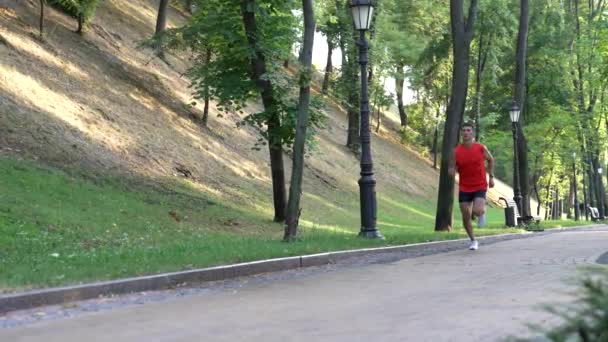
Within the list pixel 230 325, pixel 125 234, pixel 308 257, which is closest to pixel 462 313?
pixel 230 325

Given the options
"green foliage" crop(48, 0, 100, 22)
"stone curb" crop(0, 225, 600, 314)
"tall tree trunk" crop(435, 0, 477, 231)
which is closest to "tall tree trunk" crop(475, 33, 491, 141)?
"tall tree trunk" crop(435, 0, 477, 231)

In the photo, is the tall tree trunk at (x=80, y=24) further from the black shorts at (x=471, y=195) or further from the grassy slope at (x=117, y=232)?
the black shorts at (x=471, y=195)

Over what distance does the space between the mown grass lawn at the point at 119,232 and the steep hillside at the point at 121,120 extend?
1.17 meters

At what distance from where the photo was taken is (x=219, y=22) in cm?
1919

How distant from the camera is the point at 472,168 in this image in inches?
512

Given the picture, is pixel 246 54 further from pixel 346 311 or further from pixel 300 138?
pixel 346 311

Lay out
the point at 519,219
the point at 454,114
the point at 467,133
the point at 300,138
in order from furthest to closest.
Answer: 1. the point at 519,219
2. the point at 454,114
3. the point at 300,138
4. the point at 467,133

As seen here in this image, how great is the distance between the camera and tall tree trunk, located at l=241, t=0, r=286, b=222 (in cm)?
1877

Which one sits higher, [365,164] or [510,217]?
[365,164]

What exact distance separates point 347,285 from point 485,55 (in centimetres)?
2943

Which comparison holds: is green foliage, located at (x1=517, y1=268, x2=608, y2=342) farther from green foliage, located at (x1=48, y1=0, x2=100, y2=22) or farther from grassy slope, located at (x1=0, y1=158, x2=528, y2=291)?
green foliage, located at (x1=48, y1=0, x2=100, y2=22)

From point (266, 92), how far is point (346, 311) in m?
13.0

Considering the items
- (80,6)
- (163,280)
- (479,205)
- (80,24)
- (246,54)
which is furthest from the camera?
(80,24)

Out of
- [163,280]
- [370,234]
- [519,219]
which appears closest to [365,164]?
[370,234]
